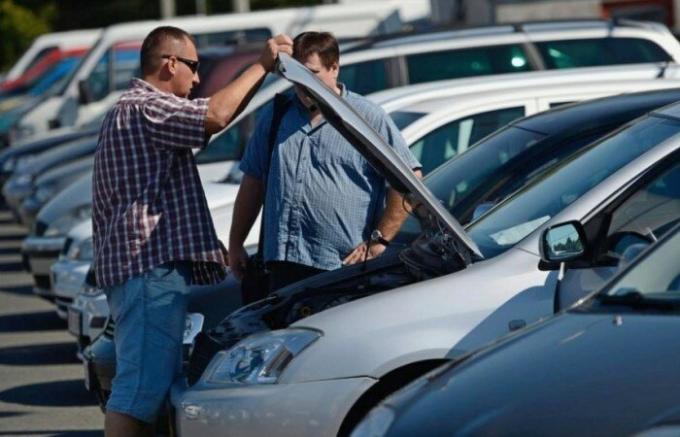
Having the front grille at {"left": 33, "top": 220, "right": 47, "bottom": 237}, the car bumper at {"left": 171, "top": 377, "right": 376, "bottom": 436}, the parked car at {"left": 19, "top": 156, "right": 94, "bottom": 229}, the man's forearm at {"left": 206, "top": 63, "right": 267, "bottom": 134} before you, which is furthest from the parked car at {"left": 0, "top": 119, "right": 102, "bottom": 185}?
the car bumper at {"left": 171, "top": 377, "right": 376, "bottom": 436}

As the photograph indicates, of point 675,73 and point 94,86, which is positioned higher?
point 675,73

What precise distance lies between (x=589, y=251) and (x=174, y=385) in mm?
1688

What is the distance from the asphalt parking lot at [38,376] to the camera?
8.49m

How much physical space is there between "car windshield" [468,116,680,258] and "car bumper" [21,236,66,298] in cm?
646

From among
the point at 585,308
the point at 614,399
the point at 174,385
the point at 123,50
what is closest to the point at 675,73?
the point at 174,385

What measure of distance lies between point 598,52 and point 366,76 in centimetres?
175

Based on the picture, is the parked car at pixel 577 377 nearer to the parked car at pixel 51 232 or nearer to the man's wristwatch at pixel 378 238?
the man's wristwatch at pixel 378 238

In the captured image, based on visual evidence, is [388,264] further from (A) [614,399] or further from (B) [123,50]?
(B) [123,50]

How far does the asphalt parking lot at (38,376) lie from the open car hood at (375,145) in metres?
3.08

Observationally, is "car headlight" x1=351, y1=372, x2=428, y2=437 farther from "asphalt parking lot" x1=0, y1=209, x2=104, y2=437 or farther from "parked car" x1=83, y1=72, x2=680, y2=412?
"asphalt parking lot" x1=0, y1=209, x2=104, y2=437

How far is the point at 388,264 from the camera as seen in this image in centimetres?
612

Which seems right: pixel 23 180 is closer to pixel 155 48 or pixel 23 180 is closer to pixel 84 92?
pixel 84 92

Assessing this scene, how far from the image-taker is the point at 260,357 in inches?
214

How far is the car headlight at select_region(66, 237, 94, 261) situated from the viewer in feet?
34.6
